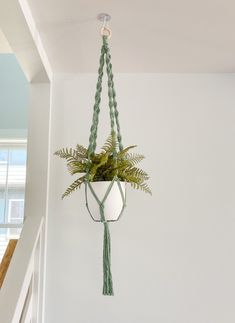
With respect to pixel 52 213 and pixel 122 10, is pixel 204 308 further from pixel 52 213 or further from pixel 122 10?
pixel 122 10

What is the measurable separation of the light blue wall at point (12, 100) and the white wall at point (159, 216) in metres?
1.11

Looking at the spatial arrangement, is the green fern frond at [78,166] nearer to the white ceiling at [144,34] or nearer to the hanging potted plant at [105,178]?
the hanging potted plant at [105,178]

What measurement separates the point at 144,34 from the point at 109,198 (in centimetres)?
89

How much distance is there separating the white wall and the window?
45.7 inches

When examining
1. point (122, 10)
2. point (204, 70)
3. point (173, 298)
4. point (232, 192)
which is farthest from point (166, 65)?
point (173, 298)


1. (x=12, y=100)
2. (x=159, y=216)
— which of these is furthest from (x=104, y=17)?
(x=12, y=100)

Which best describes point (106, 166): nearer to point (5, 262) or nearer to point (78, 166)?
point (78, 166)

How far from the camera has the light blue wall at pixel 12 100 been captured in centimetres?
301

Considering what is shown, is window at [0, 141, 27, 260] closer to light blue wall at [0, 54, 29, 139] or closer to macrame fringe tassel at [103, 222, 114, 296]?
light blue wall at [0, 54, 29, 139]

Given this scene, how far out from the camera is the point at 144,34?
5.45 feet

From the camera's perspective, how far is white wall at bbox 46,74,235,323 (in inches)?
72.1

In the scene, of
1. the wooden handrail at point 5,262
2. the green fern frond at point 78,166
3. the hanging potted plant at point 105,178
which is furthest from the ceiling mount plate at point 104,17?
the wooden handrail at point 5,262

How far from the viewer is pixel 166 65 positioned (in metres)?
1.98

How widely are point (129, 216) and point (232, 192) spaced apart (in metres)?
0.65
